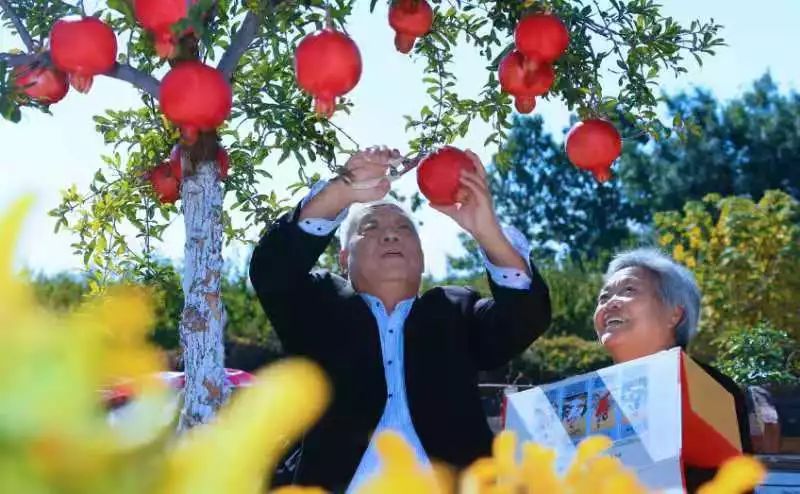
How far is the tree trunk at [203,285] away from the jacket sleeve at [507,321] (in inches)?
31.4

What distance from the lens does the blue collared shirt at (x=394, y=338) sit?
269 centimetres

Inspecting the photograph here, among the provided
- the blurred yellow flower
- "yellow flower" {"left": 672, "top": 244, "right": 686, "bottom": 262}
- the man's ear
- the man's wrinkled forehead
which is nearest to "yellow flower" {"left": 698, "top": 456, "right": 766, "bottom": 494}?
the blurred yellow flower

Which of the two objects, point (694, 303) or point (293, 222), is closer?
point (293, 222)

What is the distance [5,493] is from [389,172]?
6.98 feet

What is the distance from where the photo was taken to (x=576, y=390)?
7.53 feet

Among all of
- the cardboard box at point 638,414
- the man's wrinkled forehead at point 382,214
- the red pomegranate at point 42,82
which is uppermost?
the red pomegranate at point 42,82

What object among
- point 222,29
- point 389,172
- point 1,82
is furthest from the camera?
point 222,29

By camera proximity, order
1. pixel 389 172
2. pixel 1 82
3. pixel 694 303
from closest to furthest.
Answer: pixel 1 82, pixel 389 172, pixel 694 303

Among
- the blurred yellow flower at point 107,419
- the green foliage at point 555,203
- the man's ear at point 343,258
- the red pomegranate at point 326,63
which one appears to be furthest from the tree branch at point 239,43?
the green foliage at point 555,203

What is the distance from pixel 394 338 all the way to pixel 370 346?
75mm

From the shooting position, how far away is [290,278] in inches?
109

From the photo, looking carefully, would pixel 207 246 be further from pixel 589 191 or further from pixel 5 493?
pixel 589 191

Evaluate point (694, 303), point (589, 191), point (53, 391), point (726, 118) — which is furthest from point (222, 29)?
point (589, 191)

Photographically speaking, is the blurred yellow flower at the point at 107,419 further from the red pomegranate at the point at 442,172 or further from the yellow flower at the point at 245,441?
the red pomegranate at the point at 442,172
